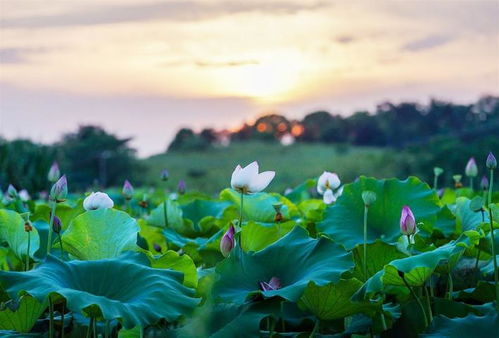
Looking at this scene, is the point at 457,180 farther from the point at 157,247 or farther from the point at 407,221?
the point at 407,221

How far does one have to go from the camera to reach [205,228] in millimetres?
2182

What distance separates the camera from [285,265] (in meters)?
1.39

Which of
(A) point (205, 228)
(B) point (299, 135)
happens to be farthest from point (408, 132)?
(A) point (205, 228)

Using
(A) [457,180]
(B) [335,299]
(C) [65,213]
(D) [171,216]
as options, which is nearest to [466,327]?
(B) [335,299]

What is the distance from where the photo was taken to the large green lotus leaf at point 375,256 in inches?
59.5

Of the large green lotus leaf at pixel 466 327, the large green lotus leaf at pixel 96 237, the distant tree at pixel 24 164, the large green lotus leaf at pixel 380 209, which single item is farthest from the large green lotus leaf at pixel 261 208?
the distant tree at pixel 24 164

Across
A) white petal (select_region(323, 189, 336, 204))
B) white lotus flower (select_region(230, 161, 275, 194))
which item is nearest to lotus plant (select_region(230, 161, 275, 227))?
white lotus flower (select_region(230, 161, 275, 194))

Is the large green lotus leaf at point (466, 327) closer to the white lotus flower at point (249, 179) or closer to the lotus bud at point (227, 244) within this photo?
the lotus bud at point (227, 244)

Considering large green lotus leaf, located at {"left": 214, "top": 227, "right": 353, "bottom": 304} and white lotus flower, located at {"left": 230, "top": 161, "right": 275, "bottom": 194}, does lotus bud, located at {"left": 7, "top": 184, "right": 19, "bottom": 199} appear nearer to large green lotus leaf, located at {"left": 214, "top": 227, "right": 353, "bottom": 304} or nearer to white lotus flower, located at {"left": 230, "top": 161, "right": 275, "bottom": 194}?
white lotus flower, located at {"left": 230, "top": 161, "right": 275, "bottom": 194}

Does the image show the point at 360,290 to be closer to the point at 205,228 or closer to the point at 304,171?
the point at 205,228

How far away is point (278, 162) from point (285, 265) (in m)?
31.4

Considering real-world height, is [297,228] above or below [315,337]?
above

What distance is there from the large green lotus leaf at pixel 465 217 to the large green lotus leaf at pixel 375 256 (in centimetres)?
44

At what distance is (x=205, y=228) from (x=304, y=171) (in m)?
27.2
